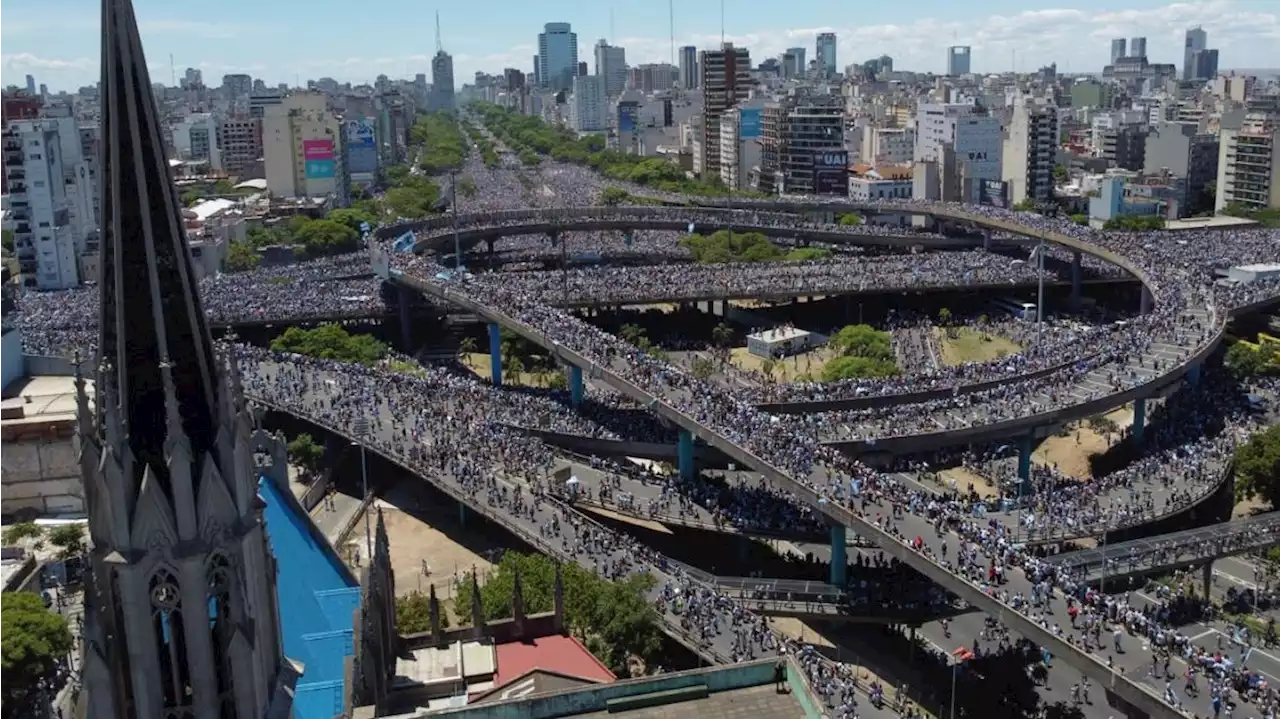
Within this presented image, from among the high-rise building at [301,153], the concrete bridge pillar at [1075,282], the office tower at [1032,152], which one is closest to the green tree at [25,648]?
the concrete bridge pillar at [1075,282]

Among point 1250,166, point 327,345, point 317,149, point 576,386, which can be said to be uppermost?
point 317,149

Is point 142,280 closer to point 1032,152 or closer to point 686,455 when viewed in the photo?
point 686,455

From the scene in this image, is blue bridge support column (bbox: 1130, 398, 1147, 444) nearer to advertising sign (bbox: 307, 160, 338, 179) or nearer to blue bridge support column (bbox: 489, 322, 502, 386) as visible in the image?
blue bridge support column (bbox: 489, 322, 502, 386)

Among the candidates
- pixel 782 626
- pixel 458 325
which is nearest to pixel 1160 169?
pixel 458 325

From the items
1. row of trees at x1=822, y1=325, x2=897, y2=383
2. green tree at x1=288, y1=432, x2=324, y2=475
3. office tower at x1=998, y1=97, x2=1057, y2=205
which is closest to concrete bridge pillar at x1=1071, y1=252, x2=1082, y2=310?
row of trees at x1=822, y1=325, x2=897, y2=383

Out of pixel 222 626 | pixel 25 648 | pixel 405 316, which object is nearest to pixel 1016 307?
pixel 405 316

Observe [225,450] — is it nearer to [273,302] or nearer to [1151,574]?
[1151,574]

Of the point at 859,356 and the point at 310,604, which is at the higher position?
the point at 310,604
